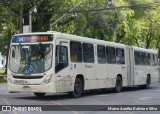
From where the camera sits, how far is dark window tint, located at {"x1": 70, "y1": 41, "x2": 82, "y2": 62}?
19281 millimetres

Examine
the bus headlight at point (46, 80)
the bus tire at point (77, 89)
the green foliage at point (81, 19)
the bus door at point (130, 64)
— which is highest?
the green foliage at point (81, 19)

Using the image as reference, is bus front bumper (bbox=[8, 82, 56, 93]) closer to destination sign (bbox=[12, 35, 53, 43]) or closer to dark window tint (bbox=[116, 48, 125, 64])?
destination sign (bbox=[12, 35, 53, 43])

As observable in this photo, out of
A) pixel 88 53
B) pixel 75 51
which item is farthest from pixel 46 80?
pixel 88 53

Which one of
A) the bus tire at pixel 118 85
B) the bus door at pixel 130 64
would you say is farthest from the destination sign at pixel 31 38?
the bus door at pixel 130 64

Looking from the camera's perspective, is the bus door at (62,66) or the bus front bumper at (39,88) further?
the bus door at (62,66)

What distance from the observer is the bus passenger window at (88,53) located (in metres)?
20.5

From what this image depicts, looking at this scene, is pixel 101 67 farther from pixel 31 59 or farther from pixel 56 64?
pixel 31 59

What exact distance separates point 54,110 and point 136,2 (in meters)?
39.8

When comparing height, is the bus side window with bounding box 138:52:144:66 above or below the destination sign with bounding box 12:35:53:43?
below

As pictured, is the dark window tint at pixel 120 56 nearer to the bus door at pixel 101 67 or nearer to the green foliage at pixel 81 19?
the bus door at pixel 101 67

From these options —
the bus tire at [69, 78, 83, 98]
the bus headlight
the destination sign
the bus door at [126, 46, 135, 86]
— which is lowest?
the bus tire at [69, 78, 83, 98]

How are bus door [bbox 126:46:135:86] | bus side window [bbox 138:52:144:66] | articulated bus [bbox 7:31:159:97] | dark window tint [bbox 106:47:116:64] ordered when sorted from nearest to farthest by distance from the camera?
1. articulated bus [bbox 7:31:159:97]
2. dark window tint [bbox 106:47:116:64]
3. bus door [bbox 126:46:135:86]
4. bus side window [bbox 138:52:144:66]

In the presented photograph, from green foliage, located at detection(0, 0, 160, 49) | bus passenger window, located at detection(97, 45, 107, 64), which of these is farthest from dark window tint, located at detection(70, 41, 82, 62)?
green foliage, located at detection(0, 0, 160, 49)

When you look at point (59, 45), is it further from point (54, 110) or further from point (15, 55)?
point (54, 110)
